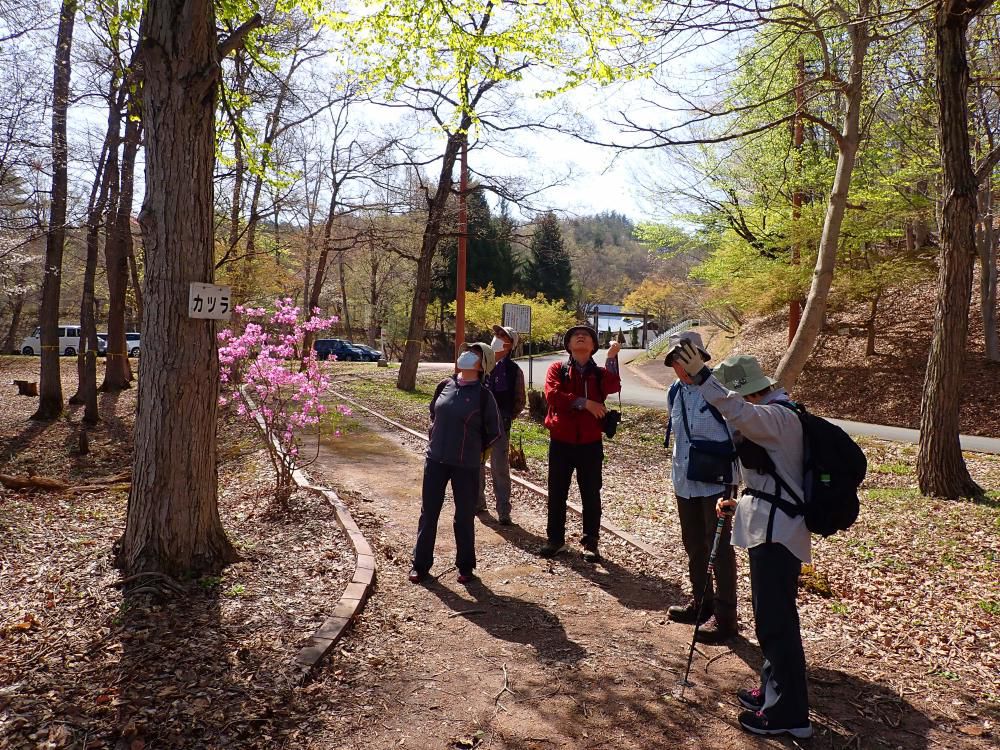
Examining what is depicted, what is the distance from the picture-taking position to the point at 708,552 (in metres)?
4.26

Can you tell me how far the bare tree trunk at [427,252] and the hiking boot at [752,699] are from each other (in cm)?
1576

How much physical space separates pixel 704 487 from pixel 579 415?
1.39 meters

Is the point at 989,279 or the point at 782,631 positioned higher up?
the point at 989,279

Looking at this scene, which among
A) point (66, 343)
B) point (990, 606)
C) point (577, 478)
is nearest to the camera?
point (990, 606)

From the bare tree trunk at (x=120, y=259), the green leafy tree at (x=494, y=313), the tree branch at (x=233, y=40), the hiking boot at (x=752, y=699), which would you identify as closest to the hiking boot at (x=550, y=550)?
the hiking boot at (x=752, y=699)

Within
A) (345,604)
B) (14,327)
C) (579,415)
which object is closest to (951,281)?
(579,415)

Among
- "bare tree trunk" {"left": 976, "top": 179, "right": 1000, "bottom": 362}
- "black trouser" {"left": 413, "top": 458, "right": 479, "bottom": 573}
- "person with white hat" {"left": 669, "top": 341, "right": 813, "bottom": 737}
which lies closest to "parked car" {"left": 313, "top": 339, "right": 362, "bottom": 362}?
"bare tree trunk" {"left": 976, "top": 179, "right": 1000, "bottom": 362}

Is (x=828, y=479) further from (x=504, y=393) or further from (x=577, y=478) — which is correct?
(x=504, y=393)

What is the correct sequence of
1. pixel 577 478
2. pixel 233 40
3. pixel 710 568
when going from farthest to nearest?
pixel 577 478, pixel 233 40, pixel 710 568

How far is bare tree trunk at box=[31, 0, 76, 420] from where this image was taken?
39.8 feet

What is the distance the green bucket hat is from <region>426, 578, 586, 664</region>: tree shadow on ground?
181 cm

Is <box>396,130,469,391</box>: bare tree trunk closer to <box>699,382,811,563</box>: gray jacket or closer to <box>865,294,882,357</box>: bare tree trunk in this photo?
<box>865,294,882,357</box>: bare tree trunk

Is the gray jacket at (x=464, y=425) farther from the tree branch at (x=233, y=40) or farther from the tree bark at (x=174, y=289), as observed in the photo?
the tree branch at (x=233, y=40)

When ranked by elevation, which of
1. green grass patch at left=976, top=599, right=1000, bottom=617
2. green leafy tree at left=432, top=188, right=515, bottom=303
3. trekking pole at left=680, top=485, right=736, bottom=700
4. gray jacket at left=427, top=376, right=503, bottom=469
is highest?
green leafy tree at left=432, top=188, right=515, bottom=303
